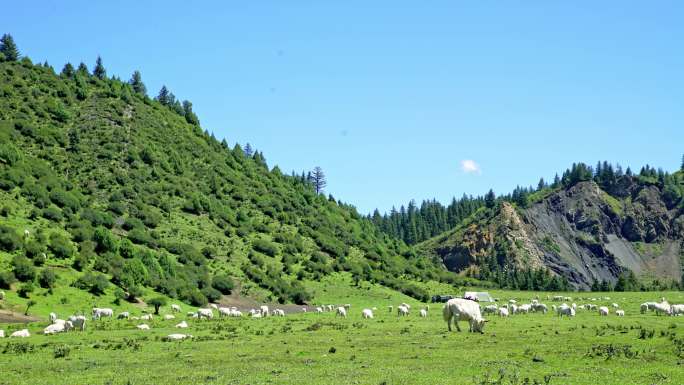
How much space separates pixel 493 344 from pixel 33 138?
409 feet

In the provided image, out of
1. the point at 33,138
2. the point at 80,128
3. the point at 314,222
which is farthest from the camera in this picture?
the point at 314,222

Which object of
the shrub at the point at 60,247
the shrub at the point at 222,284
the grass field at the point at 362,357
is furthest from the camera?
the shrub at the point at 222,284

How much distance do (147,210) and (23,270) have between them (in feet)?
171

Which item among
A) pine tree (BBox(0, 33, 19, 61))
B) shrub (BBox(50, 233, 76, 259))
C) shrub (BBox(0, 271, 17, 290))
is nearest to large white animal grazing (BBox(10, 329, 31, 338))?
shrub (BBox(0, 271, 17, 290))

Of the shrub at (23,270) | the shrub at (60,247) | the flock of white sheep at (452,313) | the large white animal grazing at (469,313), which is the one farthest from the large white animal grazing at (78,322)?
the shrub at (60,247)

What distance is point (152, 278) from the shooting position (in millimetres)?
89938

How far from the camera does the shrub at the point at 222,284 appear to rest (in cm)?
10262

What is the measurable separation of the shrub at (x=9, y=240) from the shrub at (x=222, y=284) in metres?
32.6

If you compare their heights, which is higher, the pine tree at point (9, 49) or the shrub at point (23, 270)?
the pine tree at point (9, 49)

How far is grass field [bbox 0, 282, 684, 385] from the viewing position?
22266 millimetres

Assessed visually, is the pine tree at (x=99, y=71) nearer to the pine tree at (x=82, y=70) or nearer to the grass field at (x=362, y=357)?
the pine tree at (x=82, y=70)

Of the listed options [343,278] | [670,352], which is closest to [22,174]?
[343,278]

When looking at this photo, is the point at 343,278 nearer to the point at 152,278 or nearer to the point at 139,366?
the point at 152,278

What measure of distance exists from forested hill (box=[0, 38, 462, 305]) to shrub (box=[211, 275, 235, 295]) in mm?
238
